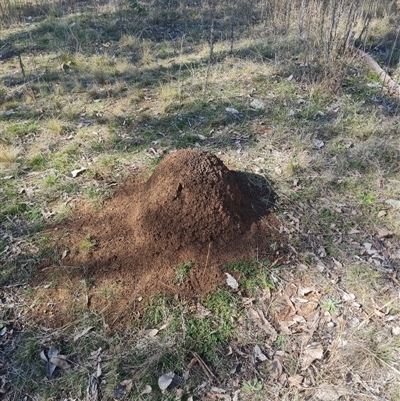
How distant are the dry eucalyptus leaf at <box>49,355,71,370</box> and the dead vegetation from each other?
3 cm

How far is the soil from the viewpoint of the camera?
260 centimetres

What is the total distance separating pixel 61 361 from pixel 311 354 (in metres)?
1.59

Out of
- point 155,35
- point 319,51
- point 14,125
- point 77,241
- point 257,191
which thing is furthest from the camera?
point 155,35

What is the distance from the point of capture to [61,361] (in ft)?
7.52

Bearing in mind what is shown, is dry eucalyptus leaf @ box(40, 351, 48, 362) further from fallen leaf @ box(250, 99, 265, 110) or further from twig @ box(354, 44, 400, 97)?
twig @ box(354, 44, 400, 97)

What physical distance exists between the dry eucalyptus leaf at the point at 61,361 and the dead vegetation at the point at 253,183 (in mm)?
27

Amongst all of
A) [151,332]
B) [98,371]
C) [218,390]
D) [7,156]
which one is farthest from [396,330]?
[7,156]

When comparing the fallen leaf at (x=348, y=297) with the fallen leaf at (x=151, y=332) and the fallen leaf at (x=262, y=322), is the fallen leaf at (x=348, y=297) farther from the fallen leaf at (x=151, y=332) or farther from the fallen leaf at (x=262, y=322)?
the fallen leaf at (x=151, y=332)

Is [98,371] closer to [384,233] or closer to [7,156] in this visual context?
[384,233]

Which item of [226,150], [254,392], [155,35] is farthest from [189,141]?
[155,35]

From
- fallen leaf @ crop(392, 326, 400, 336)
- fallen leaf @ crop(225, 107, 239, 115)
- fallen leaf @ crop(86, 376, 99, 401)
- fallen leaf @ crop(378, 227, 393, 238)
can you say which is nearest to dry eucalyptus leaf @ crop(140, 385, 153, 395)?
fallen leaf @ crop(86, 376, 99, 401)

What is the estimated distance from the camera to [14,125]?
461 centimetres

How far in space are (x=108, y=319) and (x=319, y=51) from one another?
5.12m

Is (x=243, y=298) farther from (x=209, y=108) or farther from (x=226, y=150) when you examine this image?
(x=209, y=108)
